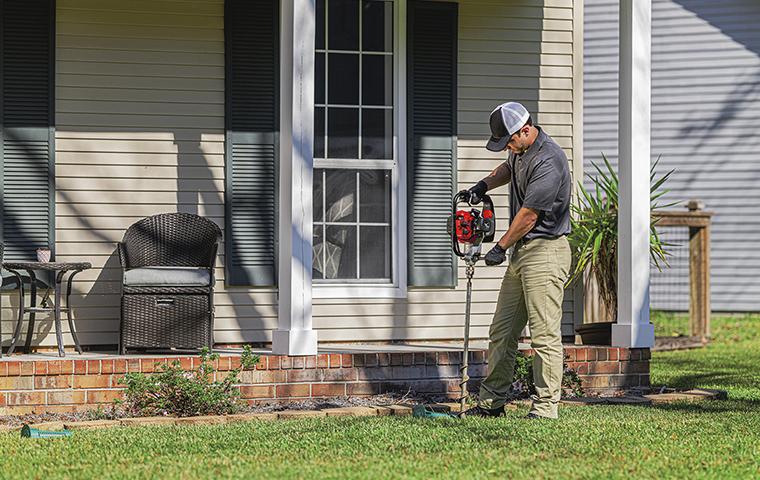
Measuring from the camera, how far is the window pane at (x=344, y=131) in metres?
8.66

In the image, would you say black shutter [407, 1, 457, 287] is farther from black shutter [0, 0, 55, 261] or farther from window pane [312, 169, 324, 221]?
black shutter [0, 0, 55, 261]

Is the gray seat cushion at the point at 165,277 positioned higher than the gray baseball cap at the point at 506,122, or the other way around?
the gray baseball cap at the point at 506,122

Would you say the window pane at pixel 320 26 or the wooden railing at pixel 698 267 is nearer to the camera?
the window pane at pixel 320 26

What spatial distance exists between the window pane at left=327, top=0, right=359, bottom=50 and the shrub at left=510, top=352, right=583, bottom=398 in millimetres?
Answer: 2748

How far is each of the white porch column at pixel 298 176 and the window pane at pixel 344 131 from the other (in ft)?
4.68

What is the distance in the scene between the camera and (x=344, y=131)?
8672mm

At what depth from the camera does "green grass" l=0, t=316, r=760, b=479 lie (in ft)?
15.9

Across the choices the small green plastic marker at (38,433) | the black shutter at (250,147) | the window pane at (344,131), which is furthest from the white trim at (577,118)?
the small green plastic marker at (38,433)

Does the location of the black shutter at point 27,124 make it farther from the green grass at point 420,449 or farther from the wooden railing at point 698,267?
the wooden railing at point 698,267

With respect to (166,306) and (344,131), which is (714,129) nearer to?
(344,131)

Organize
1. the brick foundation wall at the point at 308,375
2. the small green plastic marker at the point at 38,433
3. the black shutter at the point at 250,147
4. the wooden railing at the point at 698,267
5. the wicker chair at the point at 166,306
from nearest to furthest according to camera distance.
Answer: the small green plastic marker at the point at 38,433 < the brick foundation wall at the point at 308,375 < the wicker chair at the point at 166,306 < the black shutter at the point at 250,147 < the wooden railing at the point at 698,267

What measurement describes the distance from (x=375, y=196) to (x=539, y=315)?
278cm

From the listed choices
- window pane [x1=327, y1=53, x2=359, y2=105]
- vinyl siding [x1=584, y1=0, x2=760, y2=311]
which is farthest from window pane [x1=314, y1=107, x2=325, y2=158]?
vinyl siding [x1=584, y1=0, x2=760, y2=311]

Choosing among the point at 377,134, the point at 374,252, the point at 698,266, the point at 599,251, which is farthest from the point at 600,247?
the point at 698,266
